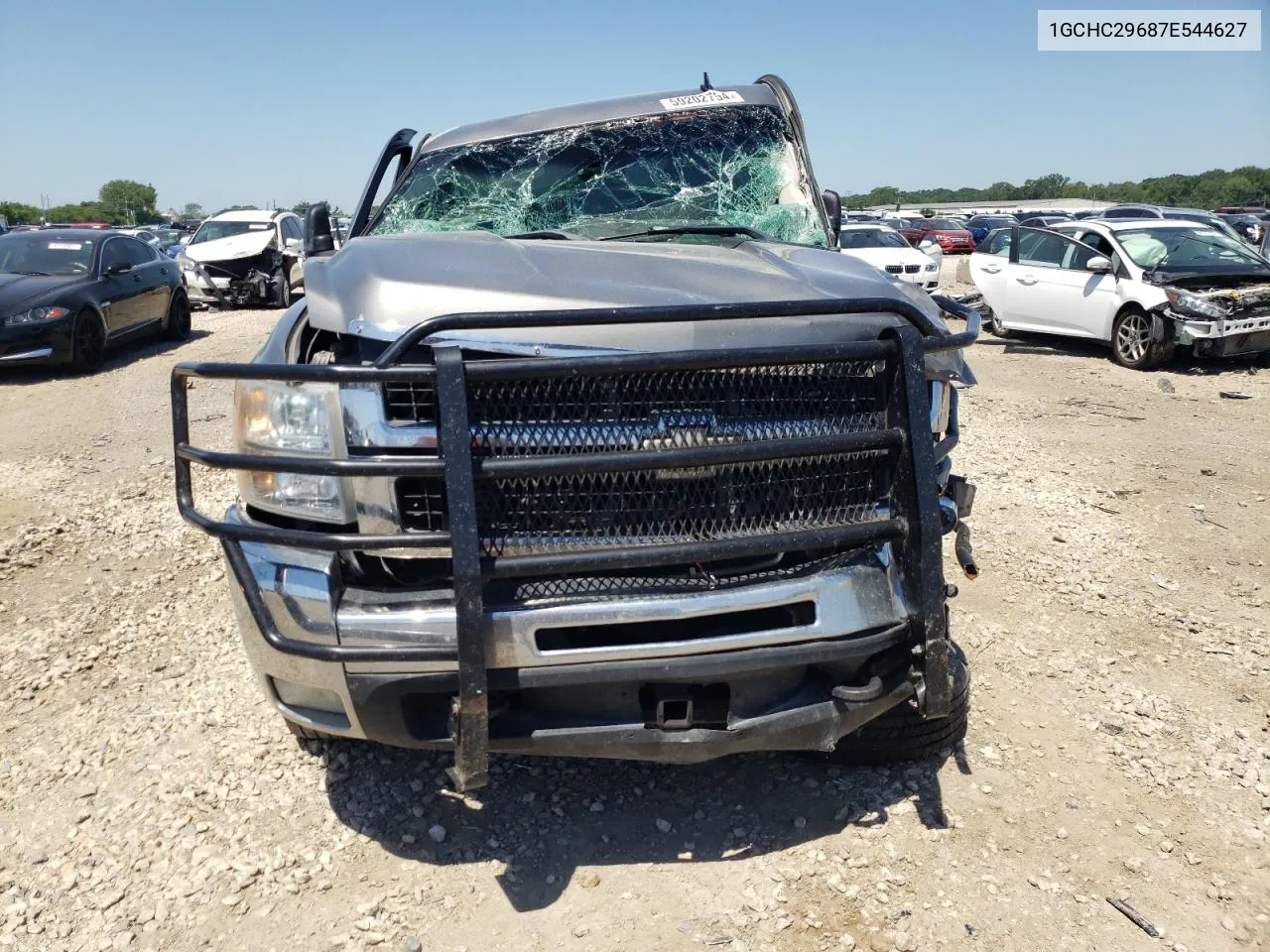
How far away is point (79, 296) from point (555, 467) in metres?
10.5

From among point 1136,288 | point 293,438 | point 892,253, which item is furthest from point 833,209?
point 892,253

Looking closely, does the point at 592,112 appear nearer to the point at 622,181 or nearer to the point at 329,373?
the point at 622,181

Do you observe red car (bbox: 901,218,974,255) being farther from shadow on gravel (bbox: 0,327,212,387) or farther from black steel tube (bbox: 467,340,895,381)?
black steel tube (bbox: 467,340,895,381)

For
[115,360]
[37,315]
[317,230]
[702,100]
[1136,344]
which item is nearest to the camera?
[317,230]

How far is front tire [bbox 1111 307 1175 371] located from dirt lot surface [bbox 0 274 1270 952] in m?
6.56

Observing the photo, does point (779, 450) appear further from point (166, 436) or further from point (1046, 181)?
point (1046, 181)

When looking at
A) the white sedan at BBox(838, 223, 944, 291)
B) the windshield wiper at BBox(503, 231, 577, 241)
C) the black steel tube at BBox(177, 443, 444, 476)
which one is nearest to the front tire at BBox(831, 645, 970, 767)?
the black steel tube at BBox(177, 443, 444, 476)

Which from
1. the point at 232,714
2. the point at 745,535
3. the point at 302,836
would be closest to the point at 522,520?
the point at 745,535

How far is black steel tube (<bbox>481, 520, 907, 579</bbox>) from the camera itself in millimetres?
2076

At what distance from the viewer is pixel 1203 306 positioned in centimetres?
1012

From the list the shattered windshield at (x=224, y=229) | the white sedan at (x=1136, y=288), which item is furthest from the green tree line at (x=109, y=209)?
the white sedan at (x=1136, y=288)

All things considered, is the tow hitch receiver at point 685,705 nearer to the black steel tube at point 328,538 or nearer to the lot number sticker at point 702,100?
the black steel tube at point 328,538

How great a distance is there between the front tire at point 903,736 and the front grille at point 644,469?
868mm

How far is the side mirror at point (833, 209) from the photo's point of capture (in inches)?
166
